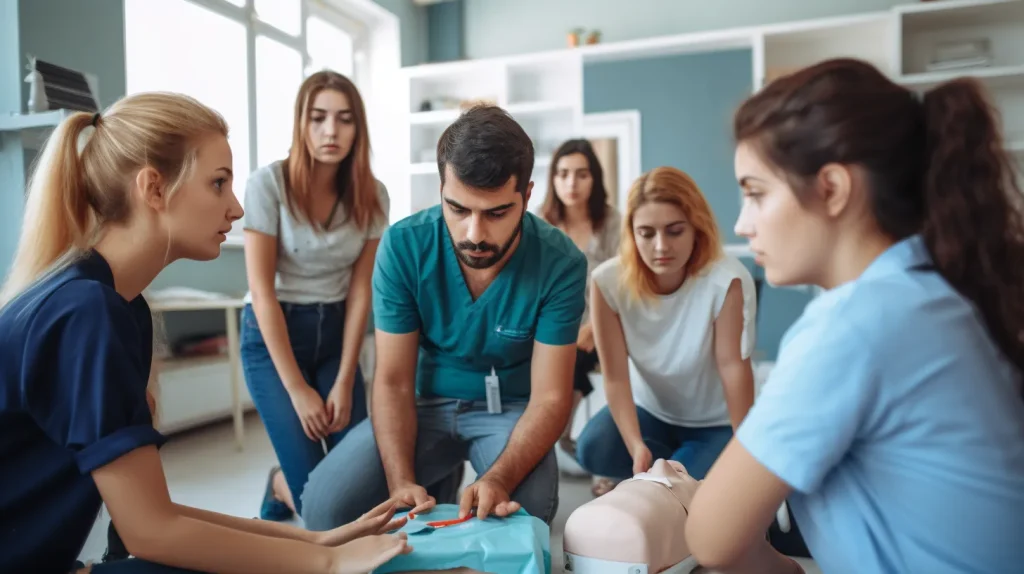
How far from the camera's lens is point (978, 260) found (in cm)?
70

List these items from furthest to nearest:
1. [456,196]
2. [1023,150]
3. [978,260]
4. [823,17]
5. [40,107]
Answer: [823,17]
[1023,150]
[40,107]
[456,196]
[978,260]

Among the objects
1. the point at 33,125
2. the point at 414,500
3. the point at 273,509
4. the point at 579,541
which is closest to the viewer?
the point at 579,541

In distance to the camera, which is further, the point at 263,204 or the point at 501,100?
the point at 501,100

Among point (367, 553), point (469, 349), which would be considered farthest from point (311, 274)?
point (367, 553)

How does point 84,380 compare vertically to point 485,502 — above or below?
above

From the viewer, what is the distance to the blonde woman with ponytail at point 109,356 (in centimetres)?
81

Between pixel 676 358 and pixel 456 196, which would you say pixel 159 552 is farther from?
pixel 676 358

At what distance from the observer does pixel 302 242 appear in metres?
1.86

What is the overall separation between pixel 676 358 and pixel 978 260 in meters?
1.07

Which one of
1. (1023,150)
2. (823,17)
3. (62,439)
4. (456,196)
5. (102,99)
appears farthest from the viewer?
(823,17)

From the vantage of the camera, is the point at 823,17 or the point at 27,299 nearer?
the point at 27,299

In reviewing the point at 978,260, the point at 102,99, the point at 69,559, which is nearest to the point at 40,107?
the point at 102,99

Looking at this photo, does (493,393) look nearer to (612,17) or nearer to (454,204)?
(454,204)

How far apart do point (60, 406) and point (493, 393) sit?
0.87 metres
